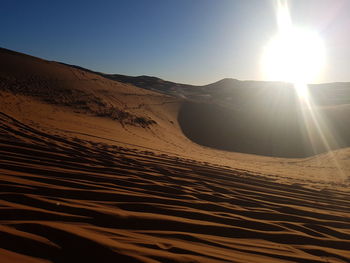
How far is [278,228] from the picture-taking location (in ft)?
10.6

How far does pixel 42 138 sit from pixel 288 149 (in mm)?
13645

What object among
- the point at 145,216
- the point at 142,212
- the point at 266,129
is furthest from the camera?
the point at 266,129

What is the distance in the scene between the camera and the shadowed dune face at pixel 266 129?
16.1m

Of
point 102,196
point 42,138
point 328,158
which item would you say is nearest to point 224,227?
point 102,196

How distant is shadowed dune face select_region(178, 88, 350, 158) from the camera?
16062mm

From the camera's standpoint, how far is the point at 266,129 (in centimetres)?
1886

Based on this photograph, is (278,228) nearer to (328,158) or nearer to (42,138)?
(42,138)

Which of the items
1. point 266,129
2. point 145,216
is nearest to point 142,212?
point 145,216

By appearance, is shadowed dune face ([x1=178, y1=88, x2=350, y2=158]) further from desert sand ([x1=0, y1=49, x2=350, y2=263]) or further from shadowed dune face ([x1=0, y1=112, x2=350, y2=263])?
shadowed dune face ([x1=0, y1=112, x2=350, y2=263])

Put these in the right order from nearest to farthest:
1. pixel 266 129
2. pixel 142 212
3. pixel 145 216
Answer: pixel 145 216 → pixel 142 212 → pixel 266 129

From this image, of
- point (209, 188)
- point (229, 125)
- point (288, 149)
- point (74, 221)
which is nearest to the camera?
point (74, 221)

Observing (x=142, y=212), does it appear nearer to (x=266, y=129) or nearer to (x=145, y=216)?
(x=145, y=216)

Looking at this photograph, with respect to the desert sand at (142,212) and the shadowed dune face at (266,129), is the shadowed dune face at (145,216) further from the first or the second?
the shadowed dune face at (266,129)

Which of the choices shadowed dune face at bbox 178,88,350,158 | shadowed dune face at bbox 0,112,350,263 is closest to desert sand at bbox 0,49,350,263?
shadowed dune face at bbox 0,112,350,263
